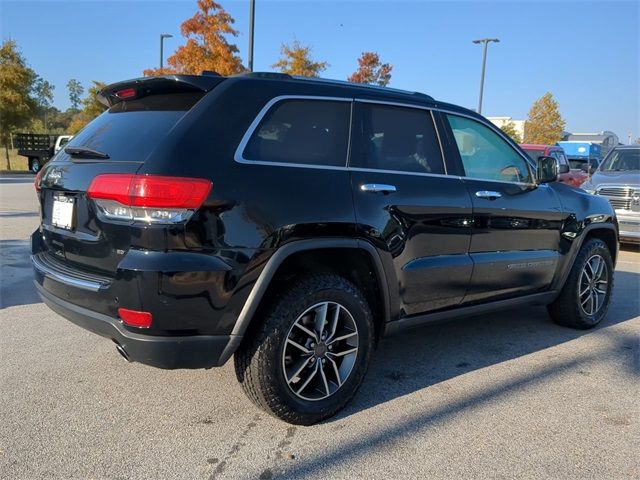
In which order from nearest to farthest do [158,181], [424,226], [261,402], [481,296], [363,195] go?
[158,181]
[261,402]
[363,195]
[424,226]
[481,296]

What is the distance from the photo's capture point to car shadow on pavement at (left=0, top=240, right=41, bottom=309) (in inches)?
208

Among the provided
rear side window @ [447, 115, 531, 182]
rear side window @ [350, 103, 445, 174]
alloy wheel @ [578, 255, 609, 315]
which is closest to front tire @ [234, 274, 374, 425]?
rear side window @ [350, 103, 445, 174]

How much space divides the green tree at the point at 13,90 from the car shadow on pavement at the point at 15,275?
27125 millimetres

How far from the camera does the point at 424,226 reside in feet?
11.3

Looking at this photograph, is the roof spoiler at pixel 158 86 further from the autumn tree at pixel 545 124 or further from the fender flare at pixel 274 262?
the autumn tree at pixel 545 124

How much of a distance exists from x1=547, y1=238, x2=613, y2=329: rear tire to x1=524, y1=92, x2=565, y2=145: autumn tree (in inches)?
1480

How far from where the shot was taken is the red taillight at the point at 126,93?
3.20m

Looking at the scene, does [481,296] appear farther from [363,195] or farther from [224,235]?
[224,235]

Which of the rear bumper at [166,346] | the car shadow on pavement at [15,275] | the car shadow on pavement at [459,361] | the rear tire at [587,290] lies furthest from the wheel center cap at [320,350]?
the car shadow on pavement at [15,275]

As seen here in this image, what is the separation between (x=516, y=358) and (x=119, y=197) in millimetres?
3204

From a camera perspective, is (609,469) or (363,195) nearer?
(609,469)

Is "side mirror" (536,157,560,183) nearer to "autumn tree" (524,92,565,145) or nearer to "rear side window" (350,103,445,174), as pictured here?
"rear side window" (350,103,445,174)

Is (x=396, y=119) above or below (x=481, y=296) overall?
above

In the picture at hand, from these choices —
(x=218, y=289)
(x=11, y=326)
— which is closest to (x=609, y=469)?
(x=218, y=289)
